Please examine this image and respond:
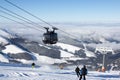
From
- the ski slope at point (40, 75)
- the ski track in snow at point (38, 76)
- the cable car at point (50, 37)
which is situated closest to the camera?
the ski track in snow at point (38, 76)

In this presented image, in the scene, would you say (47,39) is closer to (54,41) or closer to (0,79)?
(54,41)

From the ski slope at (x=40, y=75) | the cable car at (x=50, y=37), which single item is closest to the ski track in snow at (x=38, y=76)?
the ski slope at (x=40, y=75)

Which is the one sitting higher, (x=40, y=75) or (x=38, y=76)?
(x=40, y=75)

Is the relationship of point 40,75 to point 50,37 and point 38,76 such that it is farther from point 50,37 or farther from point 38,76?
→ point 50,37

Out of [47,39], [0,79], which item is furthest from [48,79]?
[47,39]

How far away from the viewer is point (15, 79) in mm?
38719

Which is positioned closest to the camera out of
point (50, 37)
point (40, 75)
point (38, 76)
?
point (38, 76)

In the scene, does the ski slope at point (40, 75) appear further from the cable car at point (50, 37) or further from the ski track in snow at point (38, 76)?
the cable car at point (50, 37)

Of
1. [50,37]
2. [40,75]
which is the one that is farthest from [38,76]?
[50,37]

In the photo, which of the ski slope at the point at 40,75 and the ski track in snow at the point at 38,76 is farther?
the ski slope at the point at 40,75

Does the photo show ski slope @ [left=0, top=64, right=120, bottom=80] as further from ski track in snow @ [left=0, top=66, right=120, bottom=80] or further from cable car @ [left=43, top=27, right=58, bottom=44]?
cable car @ [left=43, top=27, right=58, bottom=44]

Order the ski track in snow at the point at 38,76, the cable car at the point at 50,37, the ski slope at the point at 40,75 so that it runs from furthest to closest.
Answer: the cable car at the point at 50,37 → the ski slope at the point at 40,75 → the ski track in snow at the point at 38,76

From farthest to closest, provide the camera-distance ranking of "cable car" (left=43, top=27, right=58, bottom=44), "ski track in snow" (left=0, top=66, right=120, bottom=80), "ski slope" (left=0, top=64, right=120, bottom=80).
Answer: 1. "cable car" (left=43, top=27, right=58, bottom=44)
2. "ski slope" (left=0, top=64, right=120, bottom=80)
3. "ski track in snow" (left=0, top=66, right=120, bottom=80)

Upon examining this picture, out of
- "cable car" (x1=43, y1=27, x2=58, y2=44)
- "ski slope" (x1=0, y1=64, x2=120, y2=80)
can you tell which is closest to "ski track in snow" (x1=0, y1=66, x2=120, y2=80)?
"ski slope" (x1=0, y1=64, x2=120, y2=80)
